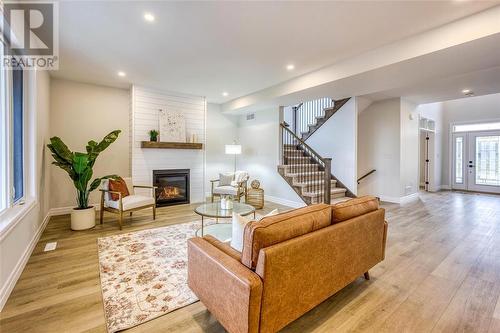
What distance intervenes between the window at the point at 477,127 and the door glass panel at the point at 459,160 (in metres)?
0.32

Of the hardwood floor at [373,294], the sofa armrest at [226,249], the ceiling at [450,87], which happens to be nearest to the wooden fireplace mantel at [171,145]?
the hardwood floor at [373,294]

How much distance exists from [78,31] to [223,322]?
12.3 feet

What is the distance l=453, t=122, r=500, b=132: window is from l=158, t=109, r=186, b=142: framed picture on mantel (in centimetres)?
956

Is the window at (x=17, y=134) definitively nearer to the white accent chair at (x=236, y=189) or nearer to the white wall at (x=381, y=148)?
the white accent chair at (x=236, y=189)

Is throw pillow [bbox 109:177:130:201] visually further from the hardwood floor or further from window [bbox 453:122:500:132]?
window [bbox 453:122:500:132]

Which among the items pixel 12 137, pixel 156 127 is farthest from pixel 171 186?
pixel 12 137

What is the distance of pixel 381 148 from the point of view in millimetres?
6465

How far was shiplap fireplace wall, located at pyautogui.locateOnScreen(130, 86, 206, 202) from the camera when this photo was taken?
5.30 meters

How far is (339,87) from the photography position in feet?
14.6

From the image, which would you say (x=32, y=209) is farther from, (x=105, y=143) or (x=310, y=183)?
(x=310, y=183)

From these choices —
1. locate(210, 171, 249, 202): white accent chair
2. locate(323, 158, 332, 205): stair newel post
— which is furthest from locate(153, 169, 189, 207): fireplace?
locate(323, 158, 332, 205): stair newel post

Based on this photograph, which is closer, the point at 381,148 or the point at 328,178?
the point at 328,178

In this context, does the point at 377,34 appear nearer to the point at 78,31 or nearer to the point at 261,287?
the point at 261,287

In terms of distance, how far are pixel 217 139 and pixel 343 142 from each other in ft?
11.7
